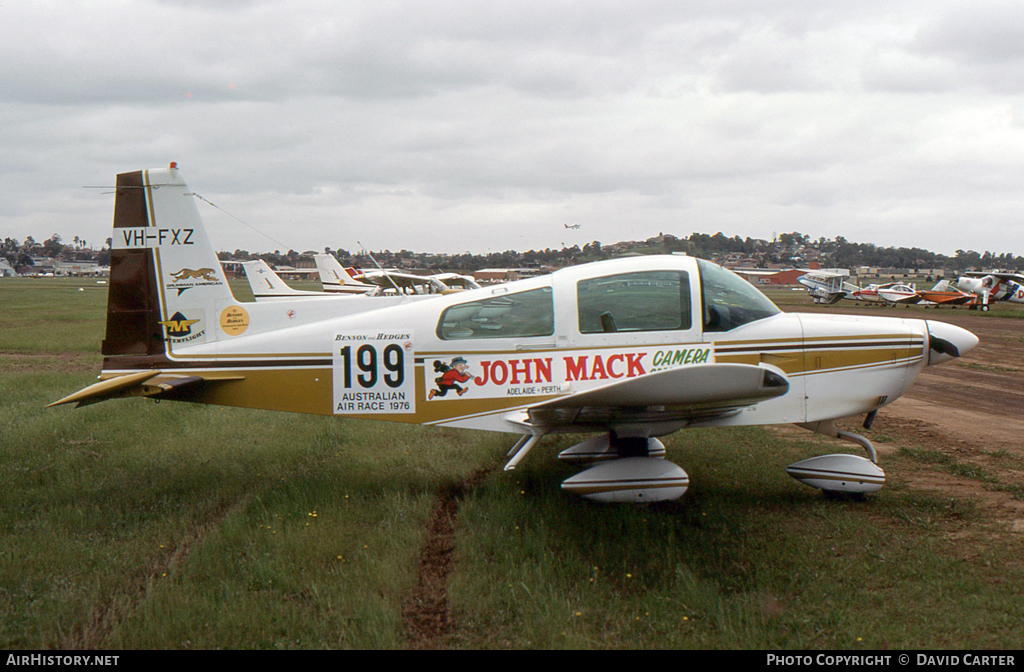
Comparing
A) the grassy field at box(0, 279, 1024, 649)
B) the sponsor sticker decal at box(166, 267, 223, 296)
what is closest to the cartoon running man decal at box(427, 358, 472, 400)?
the grassy field at box(0, 279, 1024, 649)

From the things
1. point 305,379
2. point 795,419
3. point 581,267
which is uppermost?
point 581,267

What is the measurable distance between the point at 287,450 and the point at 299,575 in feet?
11.2

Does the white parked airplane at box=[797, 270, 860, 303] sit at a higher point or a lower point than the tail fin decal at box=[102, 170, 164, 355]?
lower

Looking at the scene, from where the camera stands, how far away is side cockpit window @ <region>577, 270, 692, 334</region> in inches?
217

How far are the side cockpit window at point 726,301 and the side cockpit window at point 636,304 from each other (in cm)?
19

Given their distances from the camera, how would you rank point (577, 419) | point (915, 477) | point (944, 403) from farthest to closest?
point (944, 403) < point (915, 477) < point (577, 419)

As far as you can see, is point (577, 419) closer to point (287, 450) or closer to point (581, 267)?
point (581, 267)

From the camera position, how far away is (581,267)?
5.94 m

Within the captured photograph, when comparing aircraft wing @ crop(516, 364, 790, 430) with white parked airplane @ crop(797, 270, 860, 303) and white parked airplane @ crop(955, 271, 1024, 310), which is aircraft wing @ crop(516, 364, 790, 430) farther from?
white parked airplane @ crop(797, 270, 860, 303)

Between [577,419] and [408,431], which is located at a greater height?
[577,419]

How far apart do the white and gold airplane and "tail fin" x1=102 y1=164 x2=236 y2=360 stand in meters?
0.10

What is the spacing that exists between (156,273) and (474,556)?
4397 mm

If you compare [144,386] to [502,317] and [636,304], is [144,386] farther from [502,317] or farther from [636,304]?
[636,304]

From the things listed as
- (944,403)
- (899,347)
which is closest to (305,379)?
(899,347)
